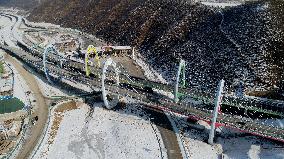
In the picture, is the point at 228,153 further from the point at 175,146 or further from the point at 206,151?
the point at 175,146

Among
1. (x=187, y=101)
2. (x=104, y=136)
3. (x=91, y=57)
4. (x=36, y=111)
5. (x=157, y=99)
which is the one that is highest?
(x=91, y=57)

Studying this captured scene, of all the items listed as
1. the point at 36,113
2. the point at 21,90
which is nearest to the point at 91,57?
the point at 21,90

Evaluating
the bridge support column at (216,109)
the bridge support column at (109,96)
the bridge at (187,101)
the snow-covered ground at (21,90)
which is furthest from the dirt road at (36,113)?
the bridge support column at (216,109)

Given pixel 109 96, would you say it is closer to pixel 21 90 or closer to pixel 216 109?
pixel 21 90

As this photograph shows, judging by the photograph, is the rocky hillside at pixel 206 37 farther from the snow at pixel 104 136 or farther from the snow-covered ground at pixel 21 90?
the snow-covered ground at pixel 21 90

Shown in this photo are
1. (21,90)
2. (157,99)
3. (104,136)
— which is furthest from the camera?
(21,90)

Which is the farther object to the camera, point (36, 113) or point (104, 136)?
point (36, 113)

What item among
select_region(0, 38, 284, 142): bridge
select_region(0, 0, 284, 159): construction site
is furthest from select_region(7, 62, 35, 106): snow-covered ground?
select_region(0, 38, 284, 142): bridge

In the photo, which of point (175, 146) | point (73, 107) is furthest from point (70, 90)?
point (175, 146)
